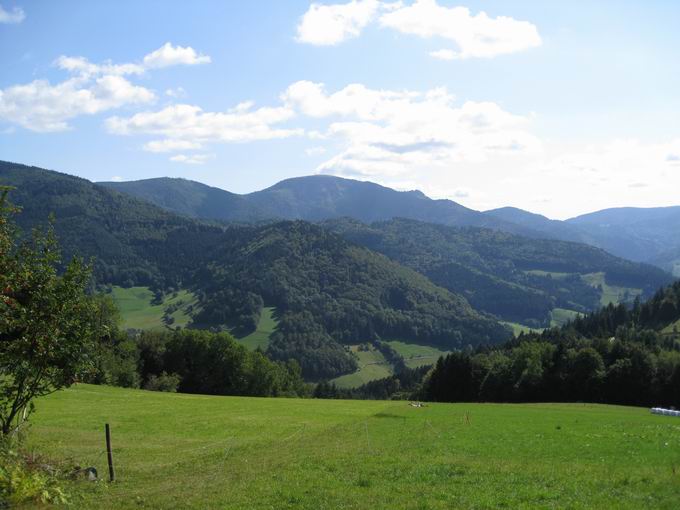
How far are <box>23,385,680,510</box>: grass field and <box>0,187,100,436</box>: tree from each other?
4.10m

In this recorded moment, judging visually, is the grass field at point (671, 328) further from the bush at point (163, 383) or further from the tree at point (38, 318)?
the tree at point (38, 318)

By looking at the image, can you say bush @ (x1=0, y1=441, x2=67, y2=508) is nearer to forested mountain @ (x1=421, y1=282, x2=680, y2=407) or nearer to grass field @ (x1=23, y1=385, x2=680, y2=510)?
grass field @ (x1=23, y1=385, x2=680, y2=510)

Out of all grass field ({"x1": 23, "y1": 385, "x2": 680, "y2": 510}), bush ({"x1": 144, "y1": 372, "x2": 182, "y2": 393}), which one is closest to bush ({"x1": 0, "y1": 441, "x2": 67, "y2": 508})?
grass field ({"x1": 23, "y1": 385, "x2": 680, "y2": 510})

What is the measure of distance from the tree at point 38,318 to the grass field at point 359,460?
410cm

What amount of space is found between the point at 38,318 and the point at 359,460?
14608 millimetres

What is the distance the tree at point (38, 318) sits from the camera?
16.9 meters

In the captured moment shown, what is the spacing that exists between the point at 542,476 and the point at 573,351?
8164 cm

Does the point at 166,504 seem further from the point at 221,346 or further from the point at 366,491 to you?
the point at 221,346

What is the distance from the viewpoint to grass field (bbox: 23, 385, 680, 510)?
1667 centimetres

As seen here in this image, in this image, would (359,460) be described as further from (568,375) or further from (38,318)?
(568,375)

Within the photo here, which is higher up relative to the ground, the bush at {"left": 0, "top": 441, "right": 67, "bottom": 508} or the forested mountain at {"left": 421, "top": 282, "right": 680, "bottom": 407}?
the bush at {"left": 0, "top": 441, "right": 67, "bottom": 508}

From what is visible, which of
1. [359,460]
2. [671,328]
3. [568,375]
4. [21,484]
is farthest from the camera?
[671,328]

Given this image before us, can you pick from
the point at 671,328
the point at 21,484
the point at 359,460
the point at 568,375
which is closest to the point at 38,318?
the point at 21,484

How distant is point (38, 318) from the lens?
17.3 m
